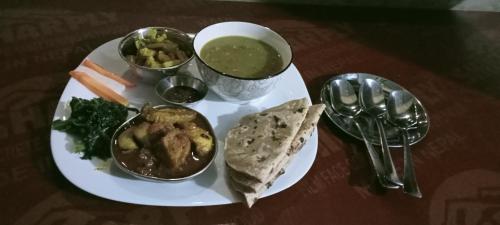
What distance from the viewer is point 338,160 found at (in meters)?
2.19

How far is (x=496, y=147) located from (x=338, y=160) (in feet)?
3.87

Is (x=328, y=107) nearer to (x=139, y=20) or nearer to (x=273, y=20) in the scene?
(x=273, y=20)

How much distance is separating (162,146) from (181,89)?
617mm

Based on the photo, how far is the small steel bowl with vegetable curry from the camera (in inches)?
69.0

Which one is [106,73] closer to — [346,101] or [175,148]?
[175,148]

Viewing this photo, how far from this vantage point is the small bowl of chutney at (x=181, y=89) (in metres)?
2.22

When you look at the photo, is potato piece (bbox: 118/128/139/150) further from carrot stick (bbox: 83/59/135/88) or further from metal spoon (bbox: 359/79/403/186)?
metal spoon (bbox: 359/79/403/186)

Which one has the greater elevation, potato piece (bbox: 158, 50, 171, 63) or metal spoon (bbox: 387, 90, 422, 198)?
potato piece (bbox: 158, 50, 171, 63)

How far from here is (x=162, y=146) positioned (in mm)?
1757

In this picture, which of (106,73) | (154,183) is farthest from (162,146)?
(106,73)

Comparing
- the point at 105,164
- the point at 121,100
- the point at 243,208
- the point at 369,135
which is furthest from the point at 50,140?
the point at 369,135

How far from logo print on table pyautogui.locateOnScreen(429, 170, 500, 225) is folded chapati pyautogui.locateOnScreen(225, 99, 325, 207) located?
2.67 ft

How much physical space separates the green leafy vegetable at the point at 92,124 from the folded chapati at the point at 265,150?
2.03ft

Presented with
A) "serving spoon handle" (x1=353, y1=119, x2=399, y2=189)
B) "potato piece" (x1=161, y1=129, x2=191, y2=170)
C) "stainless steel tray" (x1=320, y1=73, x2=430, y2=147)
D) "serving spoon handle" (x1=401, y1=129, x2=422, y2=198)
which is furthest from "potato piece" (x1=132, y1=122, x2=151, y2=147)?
"serving spoon handle" (x1=401, y1=129, x2=422, y2=198)
